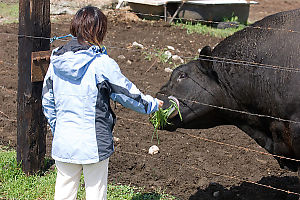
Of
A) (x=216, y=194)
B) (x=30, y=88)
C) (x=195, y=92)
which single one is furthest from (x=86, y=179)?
(x=216, y=194)

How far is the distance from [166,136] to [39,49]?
93.6 inches

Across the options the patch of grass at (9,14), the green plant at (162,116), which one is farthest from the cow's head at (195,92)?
the patch of grass at (9,14)

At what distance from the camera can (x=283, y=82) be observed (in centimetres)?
414

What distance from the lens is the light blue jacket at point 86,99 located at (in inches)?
128

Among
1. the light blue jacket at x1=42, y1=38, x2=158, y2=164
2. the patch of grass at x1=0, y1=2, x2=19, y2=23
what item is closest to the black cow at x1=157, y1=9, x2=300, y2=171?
the light blue jacket at x1=42, y1=38, x2=158, y2=164

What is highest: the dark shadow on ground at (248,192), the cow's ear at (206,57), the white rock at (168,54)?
the cow's ear at (206,57)

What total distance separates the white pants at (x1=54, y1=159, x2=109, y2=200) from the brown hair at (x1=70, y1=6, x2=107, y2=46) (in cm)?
93

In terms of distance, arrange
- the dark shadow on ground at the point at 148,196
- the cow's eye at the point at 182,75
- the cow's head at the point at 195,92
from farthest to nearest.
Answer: the cow's eye at the point at 182,75 < the cow's head at the point at 195,92 < the dark shadow on ground at the point at 148,196

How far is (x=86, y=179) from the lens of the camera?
11.5 ft

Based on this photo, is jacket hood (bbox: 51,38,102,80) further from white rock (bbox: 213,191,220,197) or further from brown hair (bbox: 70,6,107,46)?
white rock (bbox: 213,191,220,197)

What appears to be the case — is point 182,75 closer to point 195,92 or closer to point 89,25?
point 195,92

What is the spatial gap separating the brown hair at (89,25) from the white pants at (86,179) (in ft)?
3.06

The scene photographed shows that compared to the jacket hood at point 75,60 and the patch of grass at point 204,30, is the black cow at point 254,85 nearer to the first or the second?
the jacket hood at point 75,60

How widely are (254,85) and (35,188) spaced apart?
2393mm
